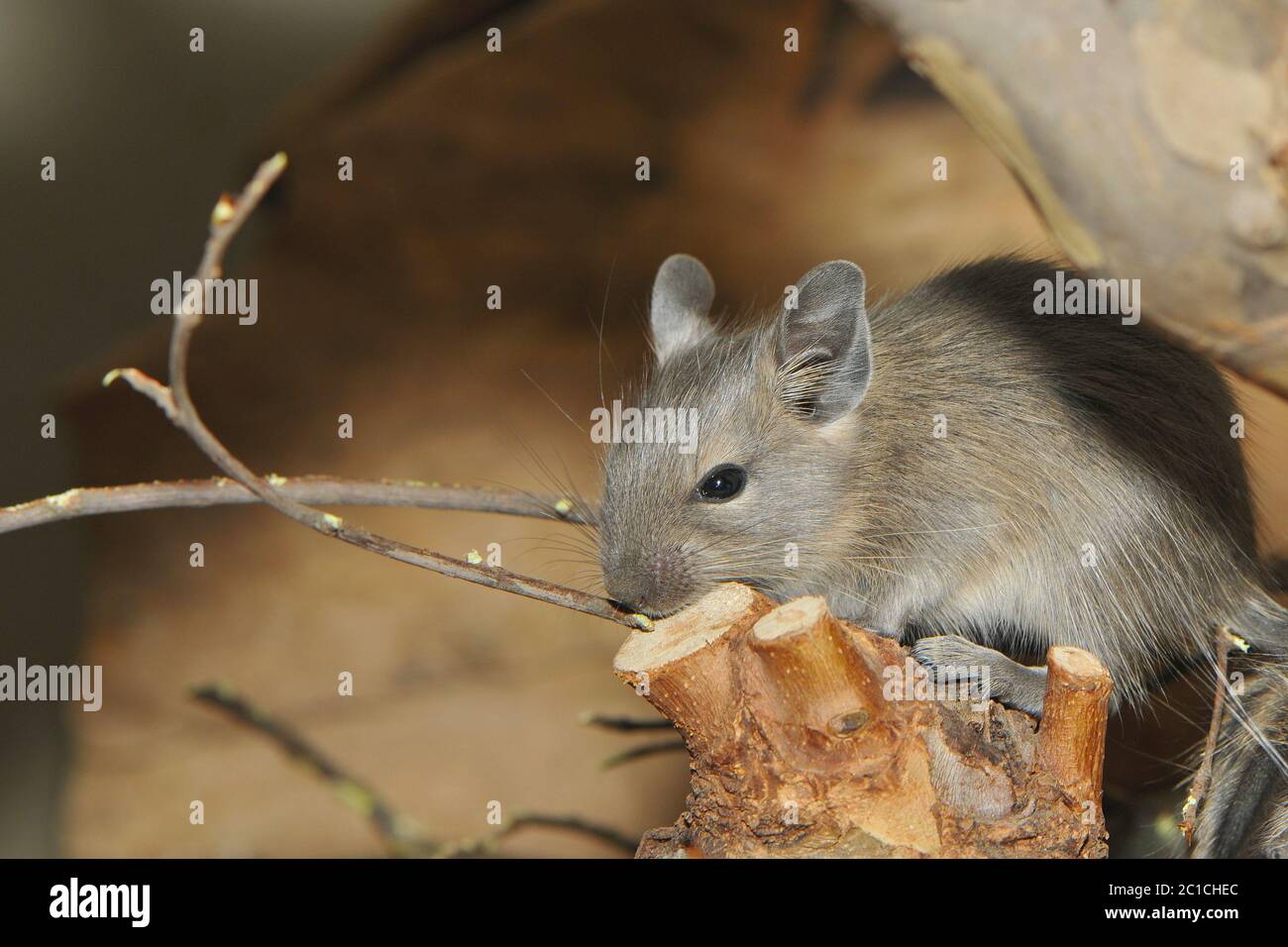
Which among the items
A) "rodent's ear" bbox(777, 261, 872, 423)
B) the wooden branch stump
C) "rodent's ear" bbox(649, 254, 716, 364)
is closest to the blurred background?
"rodent's ear" bbox(649, 254, 716, 364)

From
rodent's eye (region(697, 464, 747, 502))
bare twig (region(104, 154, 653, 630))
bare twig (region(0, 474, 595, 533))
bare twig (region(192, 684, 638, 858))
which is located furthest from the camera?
bare twig (region(192, 684, 638, 858))

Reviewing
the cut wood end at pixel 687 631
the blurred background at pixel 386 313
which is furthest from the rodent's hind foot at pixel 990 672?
the blurred background at pixel 386 313

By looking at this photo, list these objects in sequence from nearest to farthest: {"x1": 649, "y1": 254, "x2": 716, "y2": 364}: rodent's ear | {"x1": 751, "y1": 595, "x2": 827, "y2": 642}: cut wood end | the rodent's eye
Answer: {"x1": 751, "y1": 595, "x2": 827, "y2": 642}: cut wood end, the rodent's eye, {"x1": 649, "y1": 254, "x2": 716, "y2": 364}: rodent's ear

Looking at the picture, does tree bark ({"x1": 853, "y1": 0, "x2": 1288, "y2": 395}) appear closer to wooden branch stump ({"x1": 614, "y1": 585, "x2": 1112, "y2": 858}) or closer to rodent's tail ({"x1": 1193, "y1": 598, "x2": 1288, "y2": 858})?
wooden branch stump ({"x1": 614, "y1": 585, "x2": 1112, "y2": 858})

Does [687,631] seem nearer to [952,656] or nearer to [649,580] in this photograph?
[649,580]

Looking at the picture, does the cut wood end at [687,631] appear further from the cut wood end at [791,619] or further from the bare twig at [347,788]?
the bare twig at [347,788]

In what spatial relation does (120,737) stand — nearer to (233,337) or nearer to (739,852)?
(233,337)

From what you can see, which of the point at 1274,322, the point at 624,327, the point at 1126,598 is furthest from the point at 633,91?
the point at 1274,322
